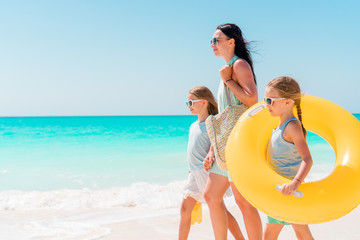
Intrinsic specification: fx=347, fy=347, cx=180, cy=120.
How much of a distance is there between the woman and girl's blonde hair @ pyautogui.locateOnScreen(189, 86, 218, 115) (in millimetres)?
300

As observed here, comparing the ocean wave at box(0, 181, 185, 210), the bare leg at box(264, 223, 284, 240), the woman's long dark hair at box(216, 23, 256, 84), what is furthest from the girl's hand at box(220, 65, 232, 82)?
the ocean wave at box(0, 181, 185, 210)

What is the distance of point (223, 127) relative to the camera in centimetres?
228

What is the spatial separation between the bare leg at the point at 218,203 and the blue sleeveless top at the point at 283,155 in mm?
420

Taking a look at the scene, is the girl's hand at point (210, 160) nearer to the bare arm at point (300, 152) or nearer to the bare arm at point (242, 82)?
the bare arm at point (242, 82)

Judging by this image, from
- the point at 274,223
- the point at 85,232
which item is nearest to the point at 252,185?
the point at 274,223

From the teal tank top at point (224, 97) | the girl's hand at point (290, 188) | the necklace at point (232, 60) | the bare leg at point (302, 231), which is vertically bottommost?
the bare leg at point (302, 231)

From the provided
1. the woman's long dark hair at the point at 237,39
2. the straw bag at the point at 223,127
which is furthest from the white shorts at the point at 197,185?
the woman's long dark hair at the point at 237,39

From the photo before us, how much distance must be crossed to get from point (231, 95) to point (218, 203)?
721 mm

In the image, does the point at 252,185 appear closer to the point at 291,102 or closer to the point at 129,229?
the point at 291,102

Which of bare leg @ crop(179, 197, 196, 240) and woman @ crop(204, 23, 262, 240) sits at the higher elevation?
woman @ crop(204, 23, 262, 240)

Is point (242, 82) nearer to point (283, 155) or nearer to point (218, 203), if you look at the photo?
point (283, 155)

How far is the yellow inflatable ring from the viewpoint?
1.69 metres

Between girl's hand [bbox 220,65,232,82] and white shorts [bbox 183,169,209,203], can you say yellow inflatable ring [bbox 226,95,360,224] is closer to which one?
girl's hand [bbox 220,65,232,82]

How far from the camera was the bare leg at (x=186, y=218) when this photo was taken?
260 centimetres
